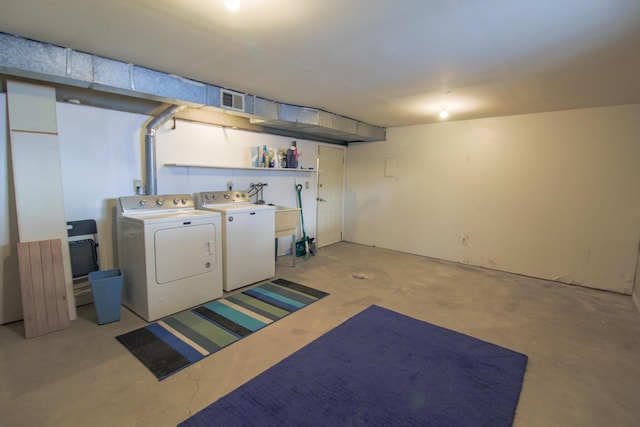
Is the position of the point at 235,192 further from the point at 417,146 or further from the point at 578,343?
the point at 578,343

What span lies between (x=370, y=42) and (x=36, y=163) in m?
2.97

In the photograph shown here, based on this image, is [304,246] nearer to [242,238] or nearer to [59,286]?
[242,238]

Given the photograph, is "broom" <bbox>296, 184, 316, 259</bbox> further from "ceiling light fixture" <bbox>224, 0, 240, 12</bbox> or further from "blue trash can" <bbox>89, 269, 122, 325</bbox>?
"ceiling light fixture" <bbox>224, 0, 240, 12</bbox>

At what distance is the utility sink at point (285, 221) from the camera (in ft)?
13.9

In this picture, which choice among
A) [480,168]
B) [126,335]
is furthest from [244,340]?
[480,168]

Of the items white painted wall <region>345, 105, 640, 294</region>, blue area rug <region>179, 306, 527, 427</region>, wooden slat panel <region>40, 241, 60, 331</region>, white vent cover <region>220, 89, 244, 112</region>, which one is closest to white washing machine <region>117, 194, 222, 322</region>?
wooden slat panel <region>40, 241, 60, 331</region>

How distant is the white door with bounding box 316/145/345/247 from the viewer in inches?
231

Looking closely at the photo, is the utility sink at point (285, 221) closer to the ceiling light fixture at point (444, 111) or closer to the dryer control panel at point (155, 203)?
the dryer control panel at point (155, 203)

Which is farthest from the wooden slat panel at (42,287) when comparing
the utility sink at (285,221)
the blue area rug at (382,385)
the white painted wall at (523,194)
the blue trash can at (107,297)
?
the white painted wall at (523,194)

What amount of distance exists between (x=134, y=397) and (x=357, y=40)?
9.20 feet

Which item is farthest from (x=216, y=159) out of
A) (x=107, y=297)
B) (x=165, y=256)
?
(x=107, y=297)

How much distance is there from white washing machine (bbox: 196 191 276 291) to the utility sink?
0.72 ft

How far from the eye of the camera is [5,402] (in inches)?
70.3

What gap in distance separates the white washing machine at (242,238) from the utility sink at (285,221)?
0.22m
